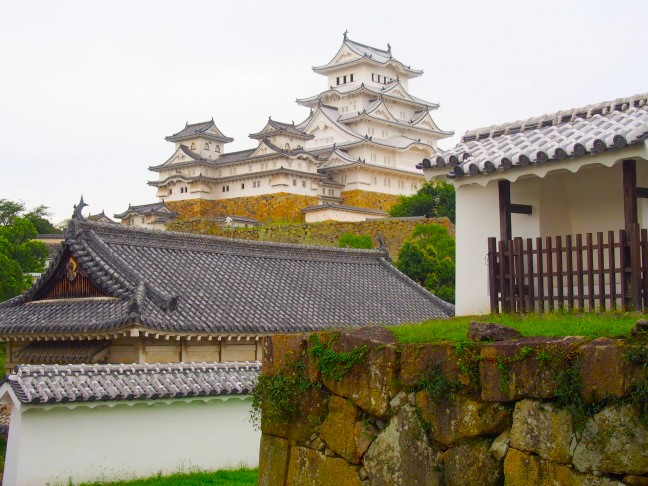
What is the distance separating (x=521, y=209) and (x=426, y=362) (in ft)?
8.66

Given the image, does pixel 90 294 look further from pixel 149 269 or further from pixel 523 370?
pixel 523 370

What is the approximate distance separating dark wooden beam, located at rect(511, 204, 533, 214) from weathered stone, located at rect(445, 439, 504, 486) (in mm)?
2949

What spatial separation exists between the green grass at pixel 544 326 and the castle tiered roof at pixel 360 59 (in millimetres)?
55130

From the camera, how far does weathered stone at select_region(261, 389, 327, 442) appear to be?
20.9 ft

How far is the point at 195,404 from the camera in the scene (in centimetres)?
1273

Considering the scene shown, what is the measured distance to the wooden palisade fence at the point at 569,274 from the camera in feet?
19.9

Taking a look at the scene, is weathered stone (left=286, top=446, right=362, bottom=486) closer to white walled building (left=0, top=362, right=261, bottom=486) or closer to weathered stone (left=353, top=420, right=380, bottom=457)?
weathered stone (left=353, top=420, right=380, bottom=457)

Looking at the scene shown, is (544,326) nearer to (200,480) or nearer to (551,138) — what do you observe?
(551,138)

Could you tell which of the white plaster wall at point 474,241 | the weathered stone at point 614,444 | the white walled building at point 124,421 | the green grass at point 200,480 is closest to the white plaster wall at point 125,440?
the white walled building at point 124,421

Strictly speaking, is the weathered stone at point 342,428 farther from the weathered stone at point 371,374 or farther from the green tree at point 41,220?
the green tree at point 41,220

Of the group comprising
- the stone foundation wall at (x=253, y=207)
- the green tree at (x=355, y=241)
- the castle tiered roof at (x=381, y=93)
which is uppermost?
the castle tiered roof at (x=381, y=93)

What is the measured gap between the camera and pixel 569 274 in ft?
21.4

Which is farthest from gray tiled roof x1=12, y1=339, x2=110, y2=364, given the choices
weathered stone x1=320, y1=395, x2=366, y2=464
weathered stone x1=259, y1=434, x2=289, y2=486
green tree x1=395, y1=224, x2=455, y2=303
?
green tree x1=395, y1=224, x2=455, y2=303

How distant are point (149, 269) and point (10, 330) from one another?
3225 mm
